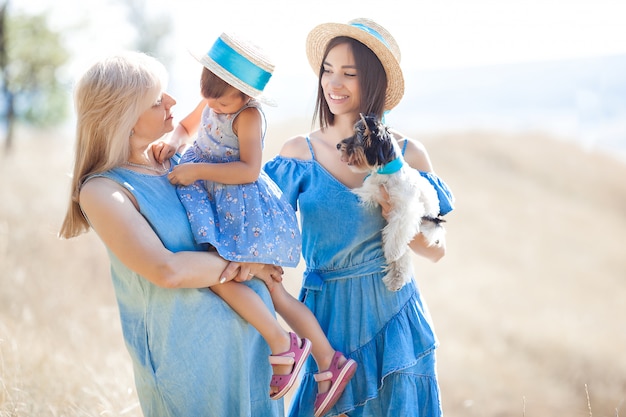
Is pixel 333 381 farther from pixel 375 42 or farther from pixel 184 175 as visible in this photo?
pixel 375 42

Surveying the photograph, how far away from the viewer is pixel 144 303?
124 inches

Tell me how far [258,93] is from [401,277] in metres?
1.18

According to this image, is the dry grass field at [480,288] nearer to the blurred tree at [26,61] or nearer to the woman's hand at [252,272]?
the woman's hand at [252,272]

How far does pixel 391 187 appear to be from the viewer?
3.50 metres

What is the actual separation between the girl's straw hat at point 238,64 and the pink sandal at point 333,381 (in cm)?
136

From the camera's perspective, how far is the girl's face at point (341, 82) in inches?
149

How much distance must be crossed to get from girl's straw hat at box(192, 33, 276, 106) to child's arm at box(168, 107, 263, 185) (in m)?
0.13

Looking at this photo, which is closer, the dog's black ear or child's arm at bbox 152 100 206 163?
the dog's black ear

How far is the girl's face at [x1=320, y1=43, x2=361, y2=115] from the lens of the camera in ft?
12.4

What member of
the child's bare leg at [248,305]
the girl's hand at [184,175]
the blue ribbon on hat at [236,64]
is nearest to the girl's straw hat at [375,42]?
the blue ribbon on hat at [236,64]

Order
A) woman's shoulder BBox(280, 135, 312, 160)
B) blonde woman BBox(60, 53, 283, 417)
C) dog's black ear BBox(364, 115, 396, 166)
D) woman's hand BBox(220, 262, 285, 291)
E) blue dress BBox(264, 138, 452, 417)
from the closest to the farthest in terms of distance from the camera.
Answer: blonde woman BBox(60, 53, 283, 417)
woman's hand BBox(220, 262, 285, 291)
dog's black ear BBox(364, 115, 396, 166)
blue dress BBox(264, 138, 452, 417)
woman's shoulder BBox(280, 135, 312, 160)

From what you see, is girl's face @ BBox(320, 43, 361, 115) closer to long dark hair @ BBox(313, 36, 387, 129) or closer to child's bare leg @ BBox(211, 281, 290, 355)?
long dark hair @ BBox(313, 36, 387, 129)

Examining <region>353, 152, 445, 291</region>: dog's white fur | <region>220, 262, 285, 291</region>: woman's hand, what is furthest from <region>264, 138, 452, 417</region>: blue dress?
<region>220, 262, 285, 291</region>: woman's hand

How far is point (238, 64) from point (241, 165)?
1.52ft
